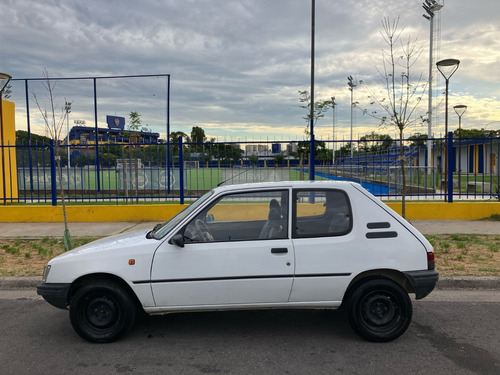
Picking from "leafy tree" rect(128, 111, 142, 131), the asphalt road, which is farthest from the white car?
"leafy tree" rect(128, 111, 142, 131)

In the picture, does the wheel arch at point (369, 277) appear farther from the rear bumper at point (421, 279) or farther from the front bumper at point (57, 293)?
the front bumper at point (57, 293)

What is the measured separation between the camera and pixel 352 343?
385 cm

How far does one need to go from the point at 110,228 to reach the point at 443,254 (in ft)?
24.7

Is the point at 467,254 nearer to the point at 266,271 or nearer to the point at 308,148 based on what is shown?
the point at 266,271

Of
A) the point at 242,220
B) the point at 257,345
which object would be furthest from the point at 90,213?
the point at 257,345

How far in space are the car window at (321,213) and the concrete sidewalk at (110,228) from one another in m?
5.73

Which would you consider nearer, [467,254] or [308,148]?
[467,254]

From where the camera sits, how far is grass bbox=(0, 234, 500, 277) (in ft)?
20.1

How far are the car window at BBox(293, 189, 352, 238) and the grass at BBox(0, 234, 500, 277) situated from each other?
2.88m

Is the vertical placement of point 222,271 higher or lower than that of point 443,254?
higher

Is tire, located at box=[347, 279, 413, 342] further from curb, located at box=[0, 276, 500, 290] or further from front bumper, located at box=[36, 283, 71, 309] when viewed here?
front bumper, located at box=[36, 283, 71, 309]

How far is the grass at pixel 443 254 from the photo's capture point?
6125 mm

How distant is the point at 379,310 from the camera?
3.88 meters

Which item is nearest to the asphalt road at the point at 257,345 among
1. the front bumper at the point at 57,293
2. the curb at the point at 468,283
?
the front bumper at the point at 57,293
